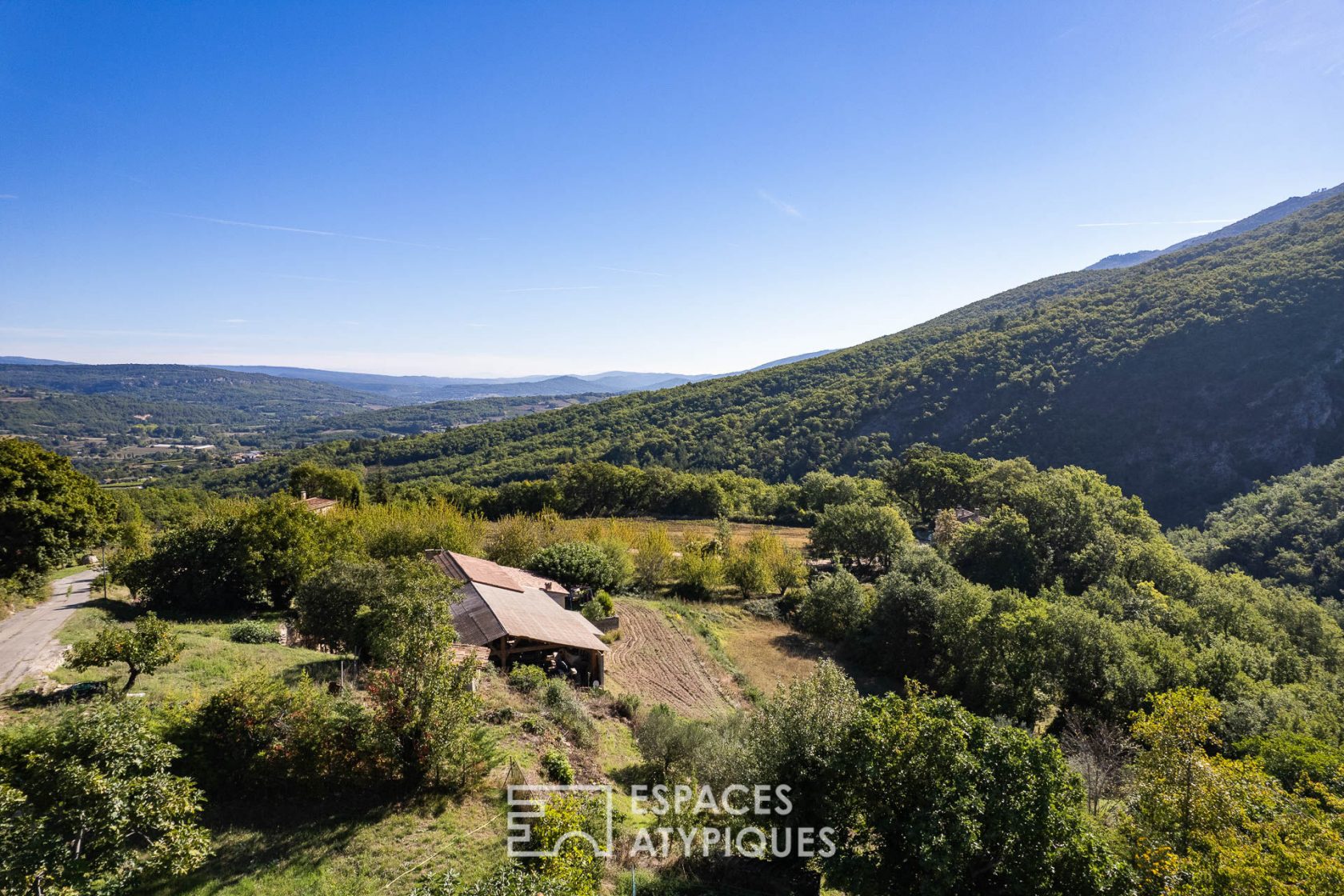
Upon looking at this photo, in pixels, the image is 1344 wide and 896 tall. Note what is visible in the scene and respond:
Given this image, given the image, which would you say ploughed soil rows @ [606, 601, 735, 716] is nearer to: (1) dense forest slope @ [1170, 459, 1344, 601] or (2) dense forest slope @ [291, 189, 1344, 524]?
(1) dense forest slope @ [1170, 459, 1344, 601]

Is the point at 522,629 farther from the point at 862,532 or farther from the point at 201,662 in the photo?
the point at 862,532

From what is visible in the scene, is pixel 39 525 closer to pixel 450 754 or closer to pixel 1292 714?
pixel 450 754

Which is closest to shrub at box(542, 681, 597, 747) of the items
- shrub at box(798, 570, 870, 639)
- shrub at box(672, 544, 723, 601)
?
shrub at box(798, 570, 870, 639)

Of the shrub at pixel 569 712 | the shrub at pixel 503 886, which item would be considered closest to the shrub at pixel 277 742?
the shrub at pixel 503 886

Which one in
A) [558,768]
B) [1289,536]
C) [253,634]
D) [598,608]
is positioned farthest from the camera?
[1289,536]

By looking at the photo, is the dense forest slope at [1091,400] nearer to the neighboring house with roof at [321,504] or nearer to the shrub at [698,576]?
the neighboring house with roof at [321,504]

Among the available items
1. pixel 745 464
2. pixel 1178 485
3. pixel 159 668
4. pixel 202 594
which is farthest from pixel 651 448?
pixel 159 668

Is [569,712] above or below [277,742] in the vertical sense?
below

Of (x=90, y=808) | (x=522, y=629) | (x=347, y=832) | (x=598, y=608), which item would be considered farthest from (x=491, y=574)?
(x=90, y=808)
